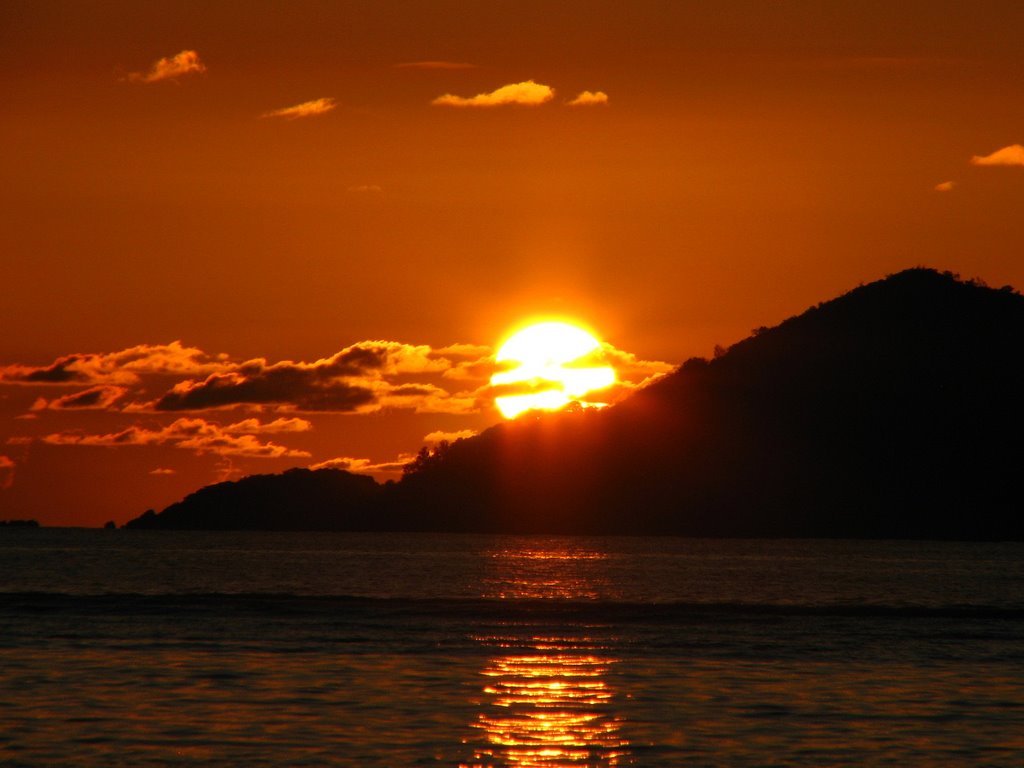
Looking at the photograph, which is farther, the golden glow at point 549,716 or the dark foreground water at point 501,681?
the dark foreground water at point 501,681

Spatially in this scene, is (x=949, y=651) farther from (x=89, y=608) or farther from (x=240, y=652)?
(x=89, y=608)

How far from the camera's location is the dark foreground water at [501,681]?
Answer: 33.6 m

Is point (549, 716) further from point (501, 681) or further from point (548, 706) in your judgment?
point (501, 681)

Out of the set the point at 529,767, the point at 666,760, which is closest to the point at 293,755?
the point at 529,767

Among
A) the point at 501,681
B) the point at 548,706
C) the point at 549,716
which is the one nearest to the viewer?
the point at 549,716

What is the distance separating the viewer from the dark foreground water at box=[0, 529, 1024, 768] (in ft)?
110

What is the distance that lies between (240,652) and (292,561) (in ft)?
429

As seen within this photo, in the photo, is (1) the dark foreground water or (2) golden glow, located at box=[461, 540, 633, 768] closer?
(2) golden glow, located at box=[461, 540, 633, 768]

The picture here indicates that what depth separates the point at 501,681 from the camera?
46125 millimetres

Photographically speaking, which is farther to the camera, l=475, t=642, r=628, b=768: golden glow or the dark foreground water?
the dark foreground water

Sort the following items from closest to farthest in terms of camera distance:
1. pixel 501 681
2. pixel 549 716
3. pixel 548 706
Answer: pixel 549 716 < pixel 548 706 < pixel 501 681

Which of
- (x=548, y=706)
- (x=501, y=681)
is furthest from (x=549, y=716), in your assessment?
(x=501, y=681)

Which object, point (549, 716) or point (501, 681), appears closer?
point (549, 716)

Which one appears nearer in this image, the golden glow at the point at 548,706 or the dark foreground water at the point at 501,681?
the golden glow at the point at 548,706
